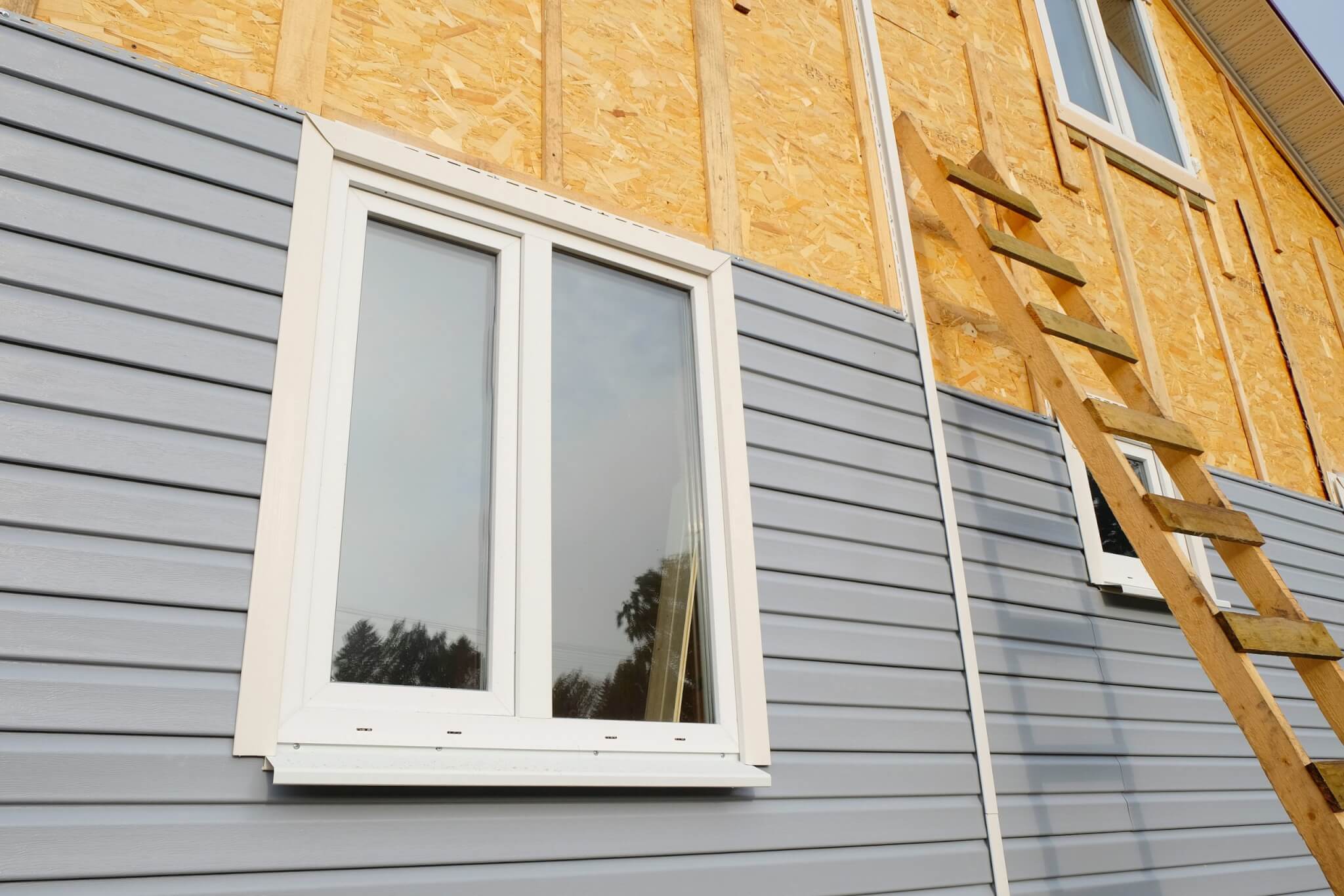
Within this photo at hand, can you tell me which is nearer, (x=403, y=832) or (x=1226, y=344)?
(x=403, y=832)

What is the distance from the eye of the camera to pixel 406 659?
268 cm

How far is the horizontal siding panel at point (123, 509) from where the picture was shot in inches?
89.3

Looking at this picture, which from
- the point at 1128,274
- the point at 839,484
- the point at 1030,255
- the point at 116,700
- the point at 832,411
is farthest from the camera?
the point at 1128,274

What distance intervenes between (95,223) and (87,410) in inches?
20.2

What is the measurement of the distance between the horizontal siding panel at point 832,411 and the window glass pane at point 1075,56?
3.46m

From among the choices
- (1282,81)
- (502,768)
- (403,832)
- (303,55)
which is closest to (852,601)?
(502,768)

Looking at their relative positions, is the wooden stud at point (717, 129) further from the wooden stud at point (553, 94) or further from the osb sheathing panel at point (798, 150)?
the wooden stud at point (553, 94)

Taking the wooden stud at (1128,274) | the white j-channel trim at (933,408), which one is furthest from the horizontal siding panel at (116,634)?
the wooden stud at (1128,274)

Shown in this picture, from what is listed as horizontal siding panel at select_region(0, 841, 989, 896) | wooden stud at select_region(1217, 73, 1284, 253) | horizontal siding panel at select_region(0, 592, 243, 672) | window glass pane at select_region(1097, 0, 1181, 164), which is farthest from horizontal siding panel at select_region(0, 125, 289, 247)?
wooden stud at select_region(1217, 73, 1284, 253)

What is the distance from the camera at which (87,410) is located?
7.86 feet

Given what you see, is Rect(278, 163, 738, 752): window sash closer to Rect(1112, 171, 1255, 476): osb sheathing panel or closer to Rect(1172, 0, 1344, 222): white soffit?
Rect(1112, 171, 1255, 476): osb sheathing panel

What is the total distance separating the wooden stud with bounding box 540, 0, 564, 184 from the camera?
3.53 m

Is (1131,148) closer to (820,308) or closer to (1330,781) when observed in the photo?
(820,308)

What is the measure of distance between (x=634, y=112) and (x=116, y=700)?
271cm
